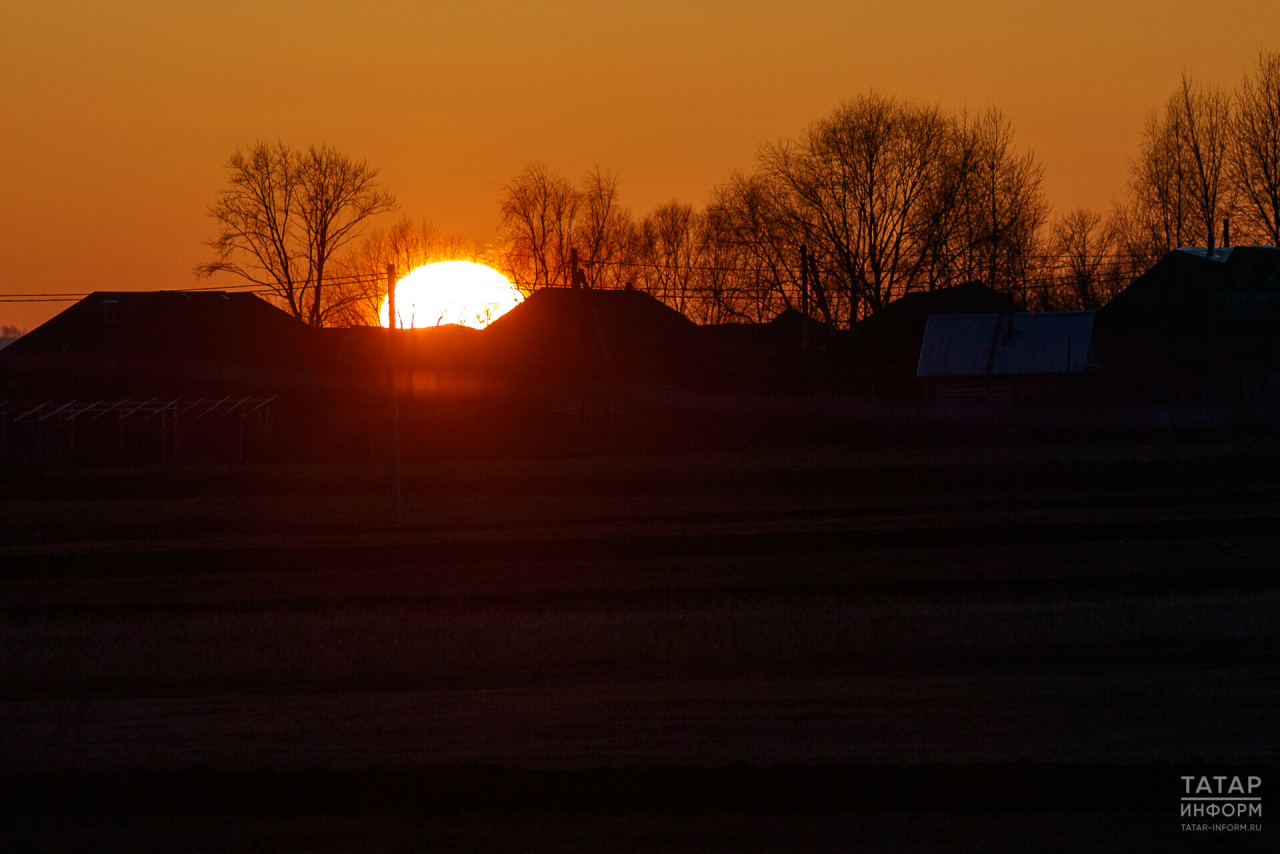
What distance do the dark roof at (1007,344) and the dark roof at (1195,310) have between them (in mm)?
2058

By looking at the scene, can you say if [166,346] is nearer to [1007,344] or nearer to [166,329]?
[166,329]

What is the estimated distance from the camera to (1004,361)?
4794 cm

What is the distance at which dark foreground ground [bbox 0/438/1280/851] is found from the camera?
7719mm

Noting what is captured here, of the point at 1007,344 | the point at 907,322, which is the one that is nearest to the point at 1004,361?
the point at 1007,344

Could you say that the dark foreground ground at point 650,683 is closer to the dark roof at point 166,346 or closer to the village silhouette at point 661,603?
the village silhouette at point 661,603

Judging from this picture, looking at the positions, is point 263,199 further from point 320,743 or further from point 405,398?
point 320,743

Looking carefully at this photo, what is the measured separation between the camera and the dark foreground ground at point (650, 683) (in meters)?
7.72

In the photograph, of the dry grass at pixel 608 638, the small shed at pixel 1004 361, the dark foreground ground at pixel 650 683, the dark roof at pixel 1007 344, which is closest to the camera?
the dark foreground ground at pixel 650 683

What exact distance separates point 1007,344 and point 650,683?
40.6 meters

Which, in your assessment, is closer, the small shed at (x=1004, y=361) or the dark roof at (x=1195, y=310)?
the small shed at (x=1004, y=361)

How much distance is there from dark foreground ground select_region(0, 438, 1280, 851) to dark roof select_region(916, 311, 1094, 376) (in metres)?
24.1

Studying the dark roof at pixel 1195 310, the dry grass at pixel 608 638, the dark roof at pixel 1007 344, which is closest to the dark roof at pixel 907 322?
the dark roof at pixel 1007 344

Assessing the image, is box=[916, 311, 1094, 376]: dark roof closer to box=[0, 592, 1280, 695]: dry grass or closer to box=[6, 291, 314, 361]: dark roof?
box=[6, 291, 314, 361]: dark roof

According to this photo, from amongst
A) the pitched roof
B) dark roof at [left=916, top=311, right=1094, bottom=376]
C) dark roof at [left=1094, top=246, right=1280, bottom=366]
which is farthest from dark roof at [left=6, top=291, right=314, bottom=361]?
dark roof at [left=1094, top=246, right=1280, bottom=366]
